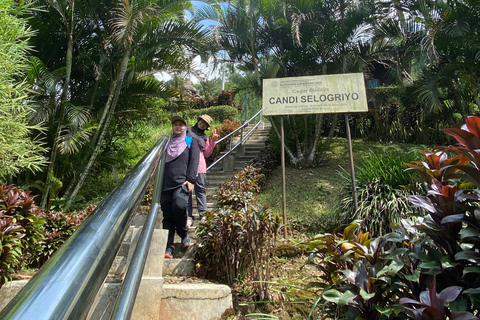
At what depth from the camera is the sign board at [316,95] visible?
15.2ft

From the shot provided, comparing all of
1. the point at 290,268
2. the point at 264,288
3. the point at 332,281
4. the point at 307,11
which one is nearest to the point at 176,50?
the point at 307,11

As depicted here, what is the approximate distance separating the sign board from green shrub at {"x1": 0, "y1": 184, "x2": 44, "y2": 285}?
10.7ft

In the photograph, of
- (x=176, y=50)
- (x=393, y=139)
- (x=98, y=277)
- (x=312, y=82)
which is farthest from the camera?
(x=393, y=139)

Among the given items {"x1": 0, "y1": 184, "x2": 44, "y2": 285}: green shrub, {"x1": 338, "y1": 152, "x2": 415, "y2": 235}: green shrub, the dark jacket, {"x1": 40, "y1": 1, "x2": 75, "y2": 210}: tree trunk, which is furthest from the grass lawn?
{"x1": 40, "y1": 1, "x2": 75, "y2": 210}: tree trunk

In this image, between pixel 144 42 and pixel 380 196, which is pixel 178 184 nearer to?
pixel 380 196

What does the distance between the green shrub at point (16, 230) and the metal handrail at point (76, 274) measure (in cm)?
268

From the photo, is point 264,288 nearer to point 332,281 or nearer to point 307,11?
point 332,281

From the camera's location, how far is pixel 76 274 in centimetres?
36

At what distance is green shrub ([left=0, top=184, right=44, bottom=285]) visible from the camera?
2602 mm

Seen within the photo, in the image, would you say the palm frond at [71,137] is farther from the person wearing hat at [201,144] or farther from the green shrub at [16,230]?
the person wearing hat at [201,144]

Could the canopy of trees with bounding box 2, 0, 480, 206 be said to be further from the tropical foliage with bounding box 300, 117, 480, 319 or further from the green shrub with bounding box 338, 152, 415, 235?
the tropical foliage with bounding box 300, 117, 480, 319

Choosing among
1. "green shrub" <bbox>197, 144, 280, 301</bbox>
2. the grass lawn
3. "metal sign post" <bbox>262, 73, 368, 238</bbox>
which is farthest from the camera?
the grass lawn

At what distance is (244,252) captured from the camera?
2.80 m

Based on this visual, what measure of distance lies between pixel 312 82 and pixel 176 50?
3786mm
